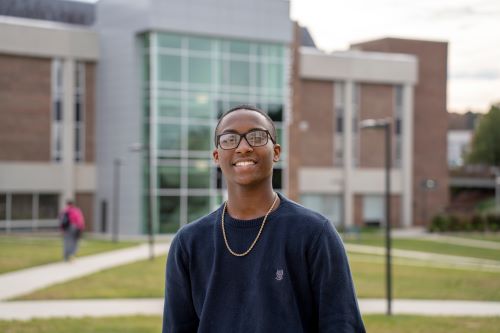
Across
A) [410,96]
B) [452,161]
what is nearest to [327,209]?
[410,96]

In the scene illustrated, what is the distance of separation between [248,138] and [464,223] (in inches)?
1908

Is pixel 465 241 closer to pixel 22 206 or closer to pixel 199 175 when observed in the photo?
pixel 199 175

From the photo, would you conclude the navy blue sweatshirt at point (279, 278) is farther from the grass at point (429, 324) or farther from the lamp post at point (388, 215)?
the lamp post at point (388, 215)

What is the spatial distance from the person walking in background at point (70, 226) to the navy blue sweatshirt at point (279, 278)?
21.8 metres

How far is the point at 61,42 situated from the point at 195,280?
43360 millimetres

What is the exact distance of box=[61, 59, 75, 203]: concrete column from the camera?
150 feet

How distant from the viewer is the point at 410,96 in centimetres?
5622

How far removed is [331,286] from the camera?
11.1 feet

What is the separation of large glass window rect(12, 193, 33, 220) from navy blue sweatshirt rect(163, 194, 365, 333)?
42.4m

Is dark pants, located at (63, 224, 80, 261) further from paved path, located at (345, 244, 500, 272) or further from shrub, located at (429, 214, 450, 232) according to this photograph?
shrub, located at (429, 214, 450, 232)

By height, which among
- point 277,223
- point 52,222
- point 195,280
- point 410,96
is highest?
point 410,96

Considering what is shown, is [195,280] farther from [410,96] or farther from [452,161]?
[452,161]

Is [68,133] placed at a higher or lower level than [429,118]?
lower

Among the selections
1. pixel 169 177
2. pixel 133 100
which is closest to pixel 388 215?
pixel 169 177
